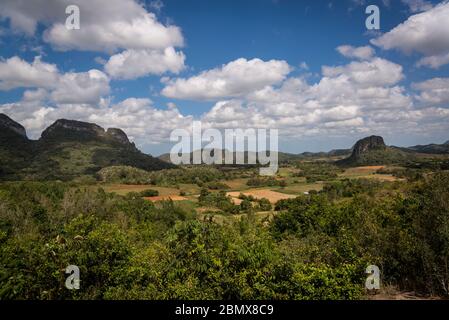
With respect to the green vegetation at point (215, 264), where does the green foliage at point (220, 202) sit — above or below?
below

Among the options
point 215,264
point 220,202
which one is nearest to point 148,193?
point 220,202

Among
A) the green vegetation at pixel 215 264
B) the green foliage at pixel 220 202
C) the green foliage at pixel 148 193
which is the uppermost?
the green vegetation at pixel 215 264

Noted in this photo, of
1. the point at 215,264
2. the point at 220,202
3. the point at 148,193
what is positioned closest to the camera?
the point at 215,264

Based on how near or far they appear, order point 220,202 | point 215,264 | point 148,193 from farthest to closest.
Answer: point 148,193
point 220,202
point 215,264

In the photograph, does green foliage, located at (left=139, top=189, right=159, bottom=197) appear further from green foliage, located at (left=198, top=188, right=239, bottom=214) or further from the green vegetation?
the green vegetation

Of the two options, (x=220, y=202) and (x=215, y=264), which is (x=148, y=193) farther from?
(x=215, y=264)

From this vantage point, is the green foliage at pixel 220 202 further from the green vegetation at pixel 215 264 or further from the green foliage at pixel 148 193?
the green vegetation at pixel 215 264

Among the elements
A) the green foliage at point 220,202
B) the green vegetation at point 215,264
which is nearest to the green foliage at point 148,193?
the green foliage at point 220,202

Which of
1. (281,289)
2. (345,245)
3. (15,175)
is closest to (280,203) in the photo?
(345,245)

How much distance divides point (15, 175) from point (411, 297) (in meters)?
177

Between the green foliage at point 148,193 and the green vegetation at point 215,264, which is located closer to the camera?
the green vegetation at point 215,264

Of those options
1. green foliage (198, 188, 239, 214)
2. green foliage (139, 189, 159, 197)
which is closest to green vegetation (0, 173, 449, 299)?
green foliage (198, 188, 239, 214)
